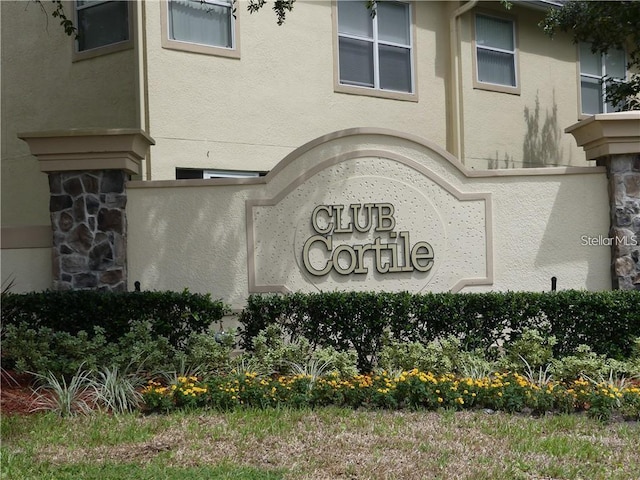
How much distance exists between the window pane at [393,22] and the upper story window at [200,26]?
3142mm

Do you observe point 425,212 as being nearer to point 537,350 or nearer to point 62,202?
point 537,350

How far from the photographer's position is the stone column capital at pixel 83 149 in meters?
9.74

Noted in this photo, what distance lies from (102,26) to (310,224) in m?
5.58

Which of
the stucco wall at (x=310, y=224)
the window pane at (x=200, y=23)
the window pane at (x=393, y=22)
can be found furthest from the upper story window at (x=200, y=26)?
the window pane at (x=393, y=22)

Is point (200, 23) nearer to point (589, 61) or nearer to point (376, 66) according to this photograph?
point (376, 66)

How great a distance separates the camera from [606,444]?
611cm

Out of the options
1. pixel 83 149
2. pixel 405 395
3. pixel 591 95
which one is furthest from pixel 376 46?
pixel 405 395

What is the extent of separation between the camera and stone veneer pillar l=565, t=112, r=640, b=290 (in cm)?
1003

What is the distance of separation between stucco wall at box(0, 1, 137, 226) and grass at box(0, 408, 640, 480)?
6.74m

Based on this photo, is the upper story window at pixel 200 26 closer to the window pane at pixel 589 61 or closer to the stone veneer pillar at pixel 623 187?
the stone veneer pillar at pixel 623 187

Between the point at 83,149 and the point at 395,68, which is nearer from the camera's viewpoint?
the point at 83,149

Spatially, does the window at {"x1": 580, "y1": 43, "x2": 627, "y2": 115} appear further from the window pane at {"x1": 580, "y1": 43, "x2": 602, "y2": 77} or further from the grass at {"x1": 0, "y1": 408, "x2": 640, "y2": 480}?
the grass at {"x1": 0, "y1": 408, "x2": 640, "y2": 480}

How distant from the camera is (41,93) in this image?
1323cm

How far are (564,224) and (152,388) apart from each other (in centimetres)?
605
